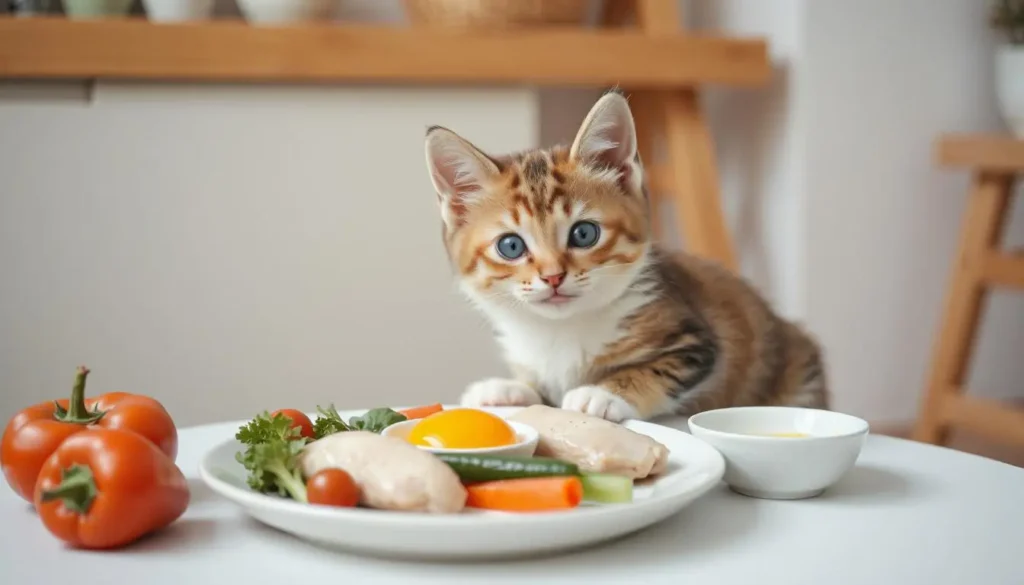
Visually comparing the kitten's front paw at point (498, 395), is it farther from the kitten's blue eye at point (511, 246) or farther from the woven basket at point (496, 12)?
the woven basket at point (496, 12)

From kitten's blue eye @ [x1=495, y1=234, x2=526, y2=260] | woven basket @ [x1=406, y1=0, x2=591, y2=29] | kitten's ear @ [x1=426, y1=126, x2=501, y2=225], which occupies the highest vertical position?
woven basket @ [x1=406, y1=0, x2=591, y2=29]

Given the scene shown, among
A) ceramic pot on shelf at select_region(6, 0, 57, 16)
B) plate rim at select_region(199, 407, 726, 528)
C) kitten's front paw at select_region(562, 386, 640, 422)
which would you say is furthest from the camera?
ceramic pot on shelf at select_region(6, 0, 57, 16)

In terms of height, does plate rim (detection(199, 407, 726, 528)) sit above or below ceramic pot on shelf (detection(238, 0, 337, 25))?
below

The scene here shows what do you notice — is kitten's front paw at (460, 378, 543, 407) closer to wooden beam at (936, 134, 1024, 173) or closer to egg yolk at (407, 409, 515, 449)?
egg yolk at (407, 409, 515, 449)

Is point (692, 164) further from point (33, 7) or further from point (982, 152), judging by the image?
point (33, 7)

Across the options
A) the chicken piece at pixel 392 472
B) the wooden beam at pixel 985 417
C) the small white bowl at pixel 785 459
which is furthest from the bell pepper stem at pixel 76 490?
the wooden beam at pixel 985 417

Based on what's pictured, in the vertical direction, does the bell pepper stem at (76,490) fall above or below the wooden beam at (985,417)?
above

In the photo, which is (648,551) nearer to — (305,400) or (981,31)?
(305,400)

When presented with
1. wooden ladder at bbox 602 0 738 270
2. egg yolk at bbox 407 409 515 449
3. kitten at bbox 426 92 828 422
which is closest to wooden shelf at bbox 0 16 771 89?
wooden ladder at bbox 602 0 738 270

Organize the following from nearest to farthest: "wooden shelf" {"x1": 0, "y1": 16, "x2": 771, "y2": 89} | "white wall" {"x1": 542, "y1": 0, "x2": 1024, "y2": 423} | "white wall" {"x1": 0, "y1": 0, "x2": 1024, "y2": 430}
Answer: "wooden shelf" {"x1": 0, "y1": 16, "x2": 771, "y2": 89} < "white wall" {"x1": 0, "y1": 0, "x2": 1024, "y2": 430} < "white wall" {"x1": 542, "y1": 0, "x2": 1024, "y2": 423}
